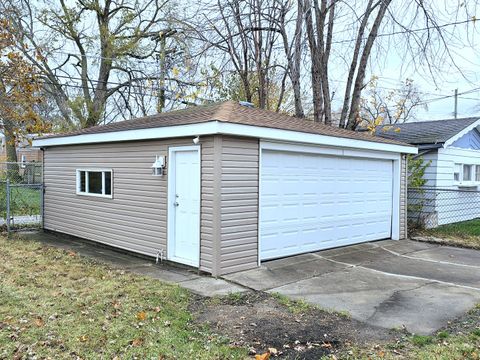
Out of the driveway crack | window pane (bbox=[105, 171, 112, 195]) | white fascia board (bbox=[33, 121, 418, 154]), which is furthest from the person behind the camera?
window pane (bbox=[105, 171, 112, 195])

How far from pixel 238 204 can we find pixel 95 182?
13.6 feet

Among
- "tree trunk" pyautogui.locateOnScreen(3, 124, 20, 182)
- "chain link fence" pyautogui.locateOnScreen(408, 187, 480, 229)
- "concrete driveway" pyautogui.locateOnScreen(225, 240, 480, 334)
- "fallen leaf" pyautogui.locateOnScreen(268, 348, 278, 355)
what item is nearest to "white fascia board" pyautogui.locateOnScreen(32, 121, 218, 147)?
"tree trunk" pyautogui.locateOnScreen(3, 124, 20, 182)

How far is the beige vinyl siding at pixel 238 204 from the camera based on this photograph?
21.8ft

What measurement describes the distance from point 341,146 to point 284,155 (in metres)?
1.61


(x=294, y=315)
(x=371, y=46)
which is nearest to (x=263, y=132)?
(x=294, y=315)

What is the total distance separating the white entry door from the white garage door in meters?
1.17

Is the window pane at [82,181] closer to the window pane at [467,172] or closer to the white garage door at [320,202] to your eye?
the white garage door at [320,202]

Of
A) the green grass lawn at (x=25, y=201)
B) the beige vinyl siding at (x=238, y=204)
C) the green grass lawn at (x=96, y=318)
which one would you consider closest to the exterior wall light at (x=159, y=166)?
the beige vinyl siding at (x=238, y=204)

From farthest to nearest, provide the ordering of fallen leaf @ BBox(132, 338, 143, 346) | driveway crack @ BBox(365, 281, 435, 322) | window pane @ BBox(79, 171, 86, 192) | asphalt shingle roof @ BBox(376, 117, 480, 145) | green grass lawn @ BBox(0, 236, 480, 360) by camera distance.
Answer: asphalt shingle roof @ BBox(376, 117, 480, 145)
window pane @ BBox(79, 171, 86, 192)
driveway crack @ BBox(365, 281, 435, 322)
fallen leaf @ BBox(132, 338, 143, 346)
green grass lawn @ BBox(0, 236, 480, 360)

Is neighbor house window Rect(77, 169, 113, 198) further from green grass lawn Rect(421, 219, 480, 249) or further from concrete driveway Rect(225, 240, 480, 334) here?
green grass lawn Rect(421, 219, 480, 249)

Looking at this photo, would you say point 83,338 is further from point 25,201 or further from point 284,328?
point 25,201

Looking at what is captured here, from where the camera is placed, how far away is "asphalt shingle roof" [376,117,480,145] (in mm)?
13011

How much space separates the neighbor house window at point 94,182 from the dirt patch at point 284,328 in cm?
455

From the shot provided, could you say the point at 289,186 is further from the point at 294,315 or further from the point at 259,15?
the point at 259,15
